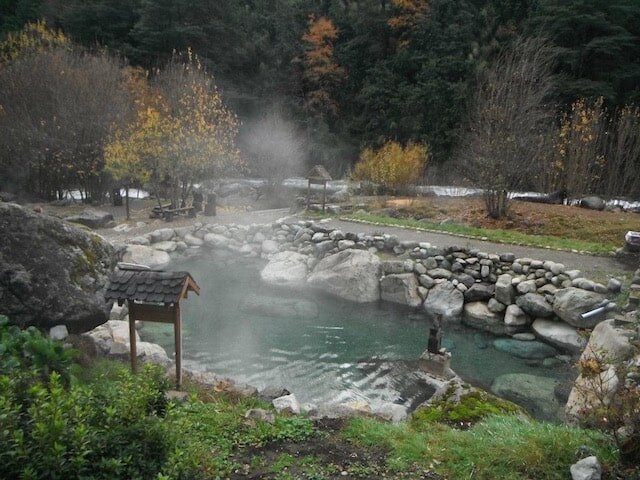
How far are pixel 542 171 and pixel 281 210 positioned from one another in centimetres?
956

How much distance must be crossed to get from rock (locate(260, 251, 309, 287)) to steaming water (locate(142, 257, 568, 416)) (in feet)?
1.23

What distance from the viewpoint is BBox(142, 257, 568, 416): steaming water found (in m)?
7.75

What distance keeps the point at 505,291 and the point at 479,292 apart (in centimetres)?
61

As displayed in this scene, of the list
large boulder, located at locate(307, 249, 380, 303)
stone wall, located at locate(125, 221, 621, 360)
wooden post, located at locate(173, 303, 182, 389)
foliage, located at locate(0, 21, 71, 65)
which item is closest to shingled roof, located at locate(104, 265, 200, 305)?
wooden post, located at locate(173, 303, 182, 389)

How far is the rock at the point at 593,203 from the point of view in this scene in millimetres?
16125

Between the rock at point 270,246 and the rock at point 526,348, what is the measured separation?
685cm

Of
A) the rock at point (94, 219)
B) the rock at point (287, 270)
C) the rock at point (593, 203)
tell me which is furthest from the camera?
the rock at point (593, 203)

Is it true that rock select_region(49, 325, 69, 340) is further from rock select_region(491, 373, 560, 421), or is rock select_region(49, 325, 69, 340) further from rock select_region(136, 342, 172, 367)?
rock select_region(491, 373, 560, 421)

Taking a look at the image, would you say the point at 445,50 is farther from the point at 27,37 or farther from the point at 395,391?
the point at 395,391

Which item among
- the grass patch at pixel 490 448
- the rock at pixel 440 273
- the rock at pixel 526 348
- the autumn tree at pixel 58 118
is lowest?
the rock at pixel 526 348

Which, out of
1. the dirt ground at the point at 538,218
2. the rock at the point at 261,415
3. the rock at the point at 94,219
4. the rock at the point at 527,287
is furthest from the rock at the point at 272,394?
the rock at the point at 94,219

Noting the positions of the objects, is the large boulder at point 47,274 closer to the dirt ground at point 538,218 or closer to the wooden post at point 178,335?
the wooden post at point 178,335

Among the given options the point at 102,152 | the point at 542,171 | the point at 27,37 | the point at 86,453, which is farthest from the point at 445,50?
the point at 86,453

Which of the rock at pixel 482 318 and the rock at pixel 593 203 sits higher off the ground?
the rock at pixel 593 203
